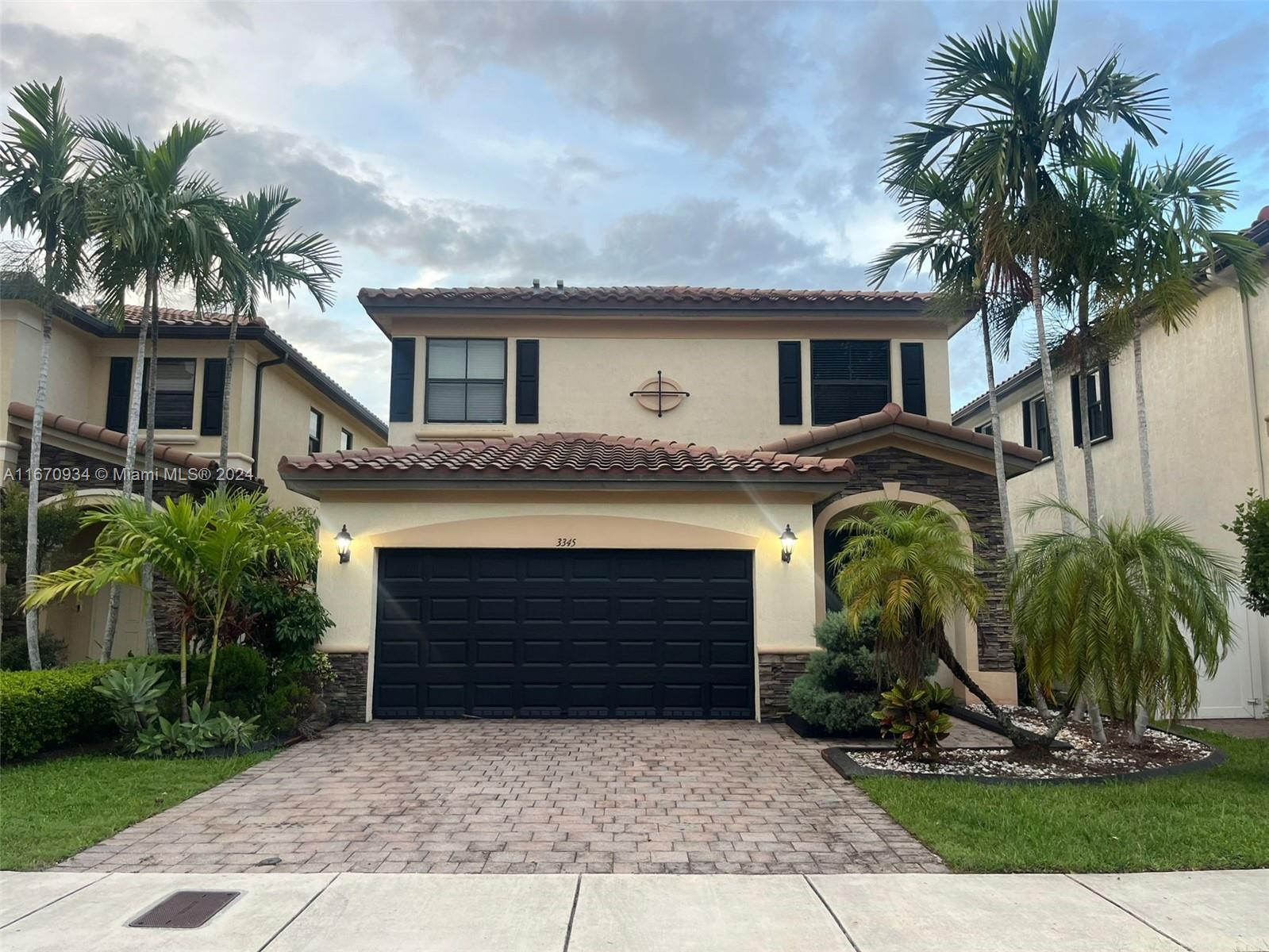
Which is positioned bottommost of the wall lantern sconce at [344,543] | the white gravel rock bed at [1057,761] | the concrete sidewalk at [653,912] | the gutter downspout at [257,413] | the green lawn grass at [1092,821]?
the concrete sidewalk at [653,912]

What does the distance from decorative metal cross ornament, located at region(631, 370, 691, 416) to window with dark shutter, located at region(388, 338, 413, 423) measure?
166 inches

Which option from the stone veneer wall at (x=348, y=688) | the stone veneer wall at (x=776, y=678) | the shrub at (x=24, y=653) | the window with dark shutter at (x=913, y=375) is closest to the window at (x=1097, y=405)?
the window with dark shutter at (x=913, y=375)

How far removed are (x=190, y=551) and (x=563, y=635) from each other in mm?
4872

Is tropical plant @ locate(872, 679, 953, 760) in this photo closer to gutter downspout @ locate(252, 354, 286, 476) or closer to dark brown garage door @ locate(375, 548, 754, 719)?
dark brown garage door @ locate(375, 548, 754, 719)

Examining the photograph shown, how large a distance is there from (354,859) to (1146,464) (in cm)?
1090

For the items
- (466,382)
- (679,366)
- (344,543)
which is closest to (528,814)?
(344,543)

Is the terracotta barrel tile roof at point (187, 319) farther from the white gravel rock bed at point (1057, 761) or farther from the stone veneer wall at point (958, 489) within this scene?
the white gravel rock bed at point (1057, 761)

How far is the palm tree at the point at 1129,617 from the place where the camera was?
27.1 ft

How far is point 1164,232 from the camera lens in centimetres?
981

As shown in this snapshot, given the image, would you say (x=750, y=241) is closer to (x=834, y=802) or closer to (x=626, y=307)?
(x=626, y=307)

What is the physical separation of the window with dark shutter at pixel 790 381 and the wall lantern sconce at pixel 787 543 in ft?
14.5

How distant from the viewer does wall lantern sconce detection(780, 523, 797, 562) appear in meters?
11.7

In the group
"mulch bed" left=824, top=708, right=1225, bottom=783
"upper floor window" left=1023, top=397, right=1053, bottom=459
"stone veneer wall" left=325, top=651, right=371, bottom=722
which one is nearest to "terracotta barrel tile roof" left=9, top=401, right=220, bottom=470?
"stone veneer wall" left=325, top=651, right=371, bottom=722

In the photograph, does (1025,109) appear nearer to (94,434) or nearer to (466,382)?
(466,382)
